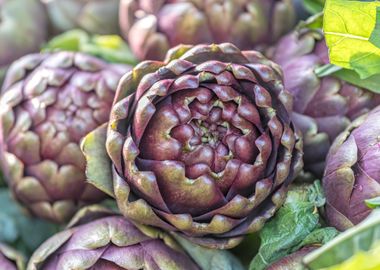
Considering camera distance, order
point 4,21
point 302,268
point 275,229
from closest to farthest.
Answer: point 302,268 < point 275,229 < point 4,21

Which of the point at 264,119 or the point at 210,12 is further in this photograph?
the point at 210,12

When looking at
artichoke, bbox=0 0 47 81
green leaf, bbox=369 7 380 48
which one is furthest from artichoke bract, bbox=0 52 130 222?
green leaf, bbox=369 7 380 48

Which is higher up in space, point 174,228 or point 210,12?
point 210,12

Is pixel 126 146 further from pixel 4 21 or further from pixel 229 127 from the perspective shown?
pixel 4 21

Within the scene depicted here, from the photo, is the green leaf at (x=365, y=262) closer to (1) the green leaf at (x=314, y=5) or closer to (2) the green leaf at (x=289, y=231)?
(2) the green leaf at (x=289, y=231)

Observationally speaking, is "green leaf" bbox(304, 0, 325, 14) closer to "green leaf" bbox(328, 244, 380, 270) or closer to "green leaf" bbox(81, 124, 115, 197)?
"green leaf" bbox(81, 124, 115, 197)

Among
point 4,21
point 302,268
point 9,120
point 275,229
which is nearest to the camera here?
point 302,268

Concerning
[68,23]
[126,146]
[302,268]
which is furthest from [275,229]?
[68,23]
